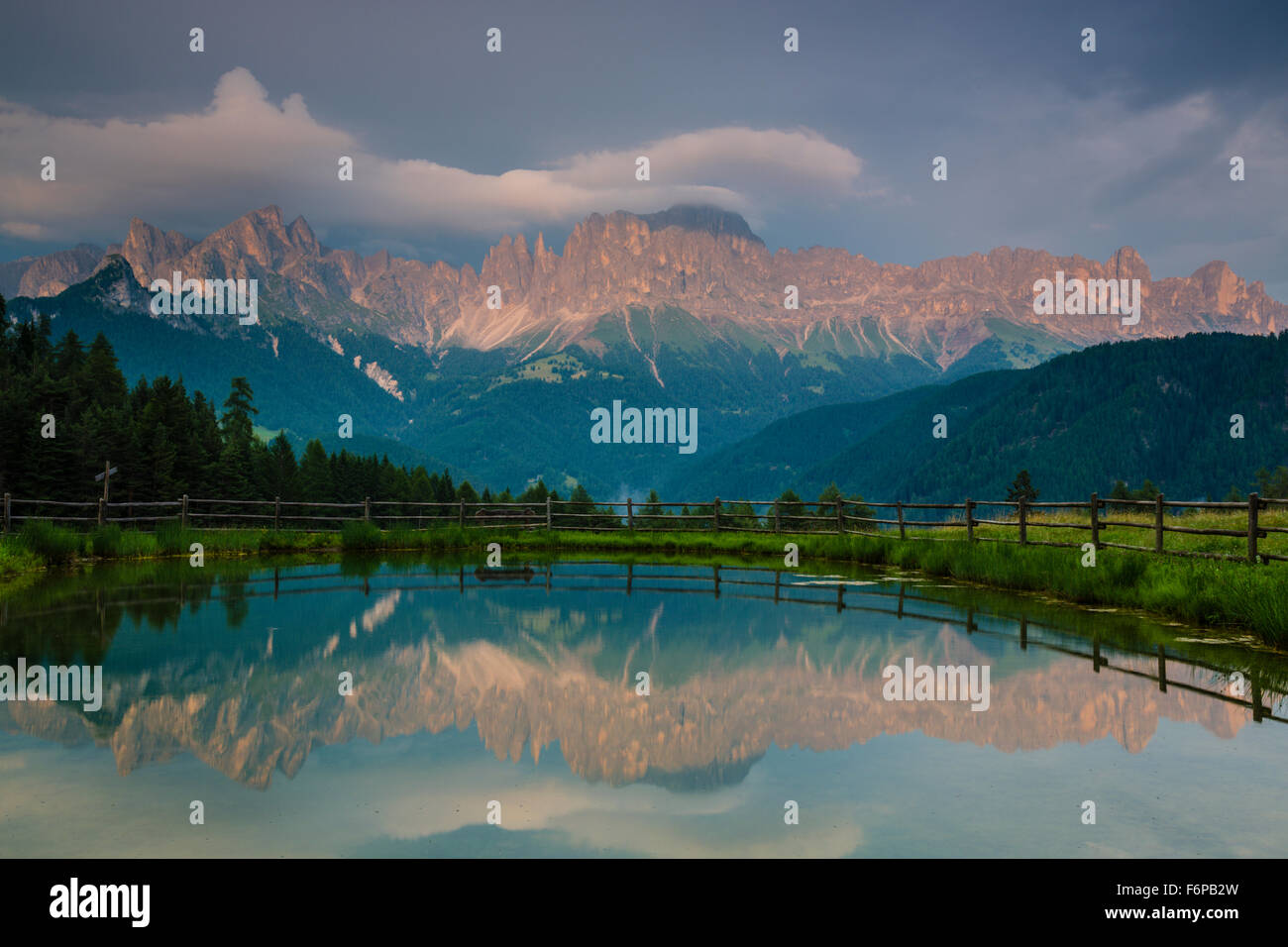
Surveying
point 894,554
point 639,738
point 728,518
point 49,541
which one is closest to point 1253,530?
point 894,554

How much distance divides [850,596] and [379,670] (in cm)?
1197

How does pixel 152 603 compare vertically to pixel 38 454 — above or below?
below

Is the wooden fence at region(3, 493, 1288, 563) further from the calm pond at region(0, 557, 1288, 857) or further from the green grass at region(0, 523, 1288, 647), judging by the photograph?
the calm pond at region(0, 557, 1288, 857)

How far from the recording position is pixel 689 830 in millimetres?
7035

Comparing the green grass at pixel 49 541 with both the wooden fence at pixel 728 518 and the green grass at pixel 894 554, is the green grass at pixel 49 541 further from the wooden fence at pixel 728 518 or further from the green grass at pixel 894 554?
the wooden fence at pixel 728 518

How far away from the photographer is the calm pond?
268 inches

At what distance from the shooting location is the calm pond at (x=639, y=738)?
6.81 m

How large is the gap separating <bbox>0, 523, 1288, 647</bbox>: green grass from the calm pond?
995 mm

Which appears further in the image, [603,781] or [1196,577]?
[1196,577]

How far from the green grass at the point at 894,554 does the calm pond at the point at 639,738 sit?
3.26 ft

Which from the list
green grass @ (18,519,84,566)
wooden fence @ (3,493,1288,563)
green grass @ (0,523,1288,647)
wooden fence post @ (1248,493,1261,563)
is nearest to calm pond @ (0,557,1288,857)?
green grass @ (0,523,1288,647)
